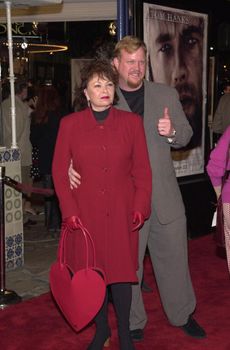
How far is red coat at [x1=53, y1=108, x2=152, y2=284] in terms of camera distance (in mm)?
2732

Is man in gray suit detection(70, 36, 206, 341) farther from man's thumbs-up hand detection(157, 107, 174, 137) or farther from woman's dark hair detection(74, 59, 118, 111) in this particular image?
woman's dark hair detection(74, 59, 118, 111)

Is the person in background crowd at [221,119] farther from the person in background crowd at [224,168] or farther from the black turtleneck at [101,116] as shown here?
the black turtleneck at [101,116]

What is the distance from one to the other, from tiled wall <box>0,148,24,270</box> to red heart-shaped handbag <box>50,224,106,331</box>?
204cm

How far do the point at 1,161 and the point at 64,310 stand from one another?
213cm

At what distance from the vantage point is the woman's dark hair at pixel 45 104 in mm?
5984

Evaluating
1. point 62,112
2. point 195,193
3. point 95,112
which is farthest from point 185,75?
point 95,112

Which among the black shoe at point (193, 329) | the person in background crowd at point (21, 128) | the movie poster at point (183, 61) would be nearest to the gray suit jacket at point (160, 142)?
the black shoe at point (193, 329)

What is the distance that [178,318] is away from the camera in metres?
3.35

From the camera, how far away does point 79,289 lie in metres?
2.69

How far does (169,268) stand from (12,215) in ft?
6.58

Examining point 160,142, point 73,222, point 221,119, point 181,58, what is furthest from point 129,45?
point 221,119

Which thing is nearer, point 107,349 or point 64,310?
point 64,310

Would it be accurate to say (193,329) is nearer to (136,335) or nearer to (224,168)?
(136,335)

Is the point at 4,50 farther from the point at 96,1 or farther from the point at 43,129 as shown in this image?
the point at 43,129
